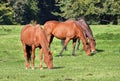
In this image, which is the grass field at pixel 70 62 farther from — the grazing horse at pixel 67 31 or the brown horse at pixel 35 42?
the grazing horse at pixel 67 31

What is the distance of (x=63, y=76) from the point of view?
49.9 feet

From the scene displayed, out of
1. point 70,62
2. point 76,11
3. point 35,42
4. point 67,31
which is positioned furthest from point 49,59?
point 76,11

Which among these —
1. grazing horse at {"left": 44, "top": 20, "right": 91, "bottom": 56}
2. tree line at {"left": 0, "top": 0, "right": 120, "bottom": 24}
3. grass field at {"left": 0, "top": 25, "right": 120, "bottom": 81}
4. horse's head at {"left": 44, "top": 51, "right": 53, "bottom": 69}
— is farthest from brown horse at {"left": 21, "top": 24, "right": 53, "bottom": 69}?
tree line at {"left": 0, "top": 0, "right": 120, "bottom": 24}

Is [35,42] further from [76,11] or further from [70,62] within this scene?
[76,11]

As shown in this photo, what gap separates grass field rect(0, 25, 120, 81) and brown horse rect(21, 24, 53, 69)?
500 millimetres

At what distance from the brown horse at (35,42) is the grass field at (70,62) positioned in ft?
1.64

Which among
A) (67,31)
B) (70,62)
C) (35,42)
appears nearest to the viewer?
(35,42)

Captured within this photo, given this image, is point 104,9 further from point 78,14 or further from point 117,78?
point 117,78

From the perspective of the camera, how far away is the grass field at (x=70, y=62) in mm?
15036

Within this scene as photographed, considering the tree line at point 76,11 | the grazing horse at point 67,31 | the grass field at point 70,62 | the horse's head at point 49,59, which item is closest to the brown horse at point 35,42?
the horse's head at point 49,59

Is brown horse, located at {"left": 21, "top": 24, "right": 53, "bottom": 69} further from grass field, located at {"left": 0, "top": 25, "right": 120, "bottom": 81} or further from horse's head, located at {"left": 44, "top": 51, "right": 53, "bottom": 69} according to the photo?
grass field, located at {"left": 0, "top": 25, "right": 120, "bottom": 81}

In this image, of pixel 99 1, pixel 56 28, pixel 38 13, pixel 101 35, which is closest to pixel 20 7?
pixel 38 13

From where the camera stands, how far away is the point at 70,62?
2331cm

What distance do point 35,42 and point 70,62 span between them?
4.94 m
